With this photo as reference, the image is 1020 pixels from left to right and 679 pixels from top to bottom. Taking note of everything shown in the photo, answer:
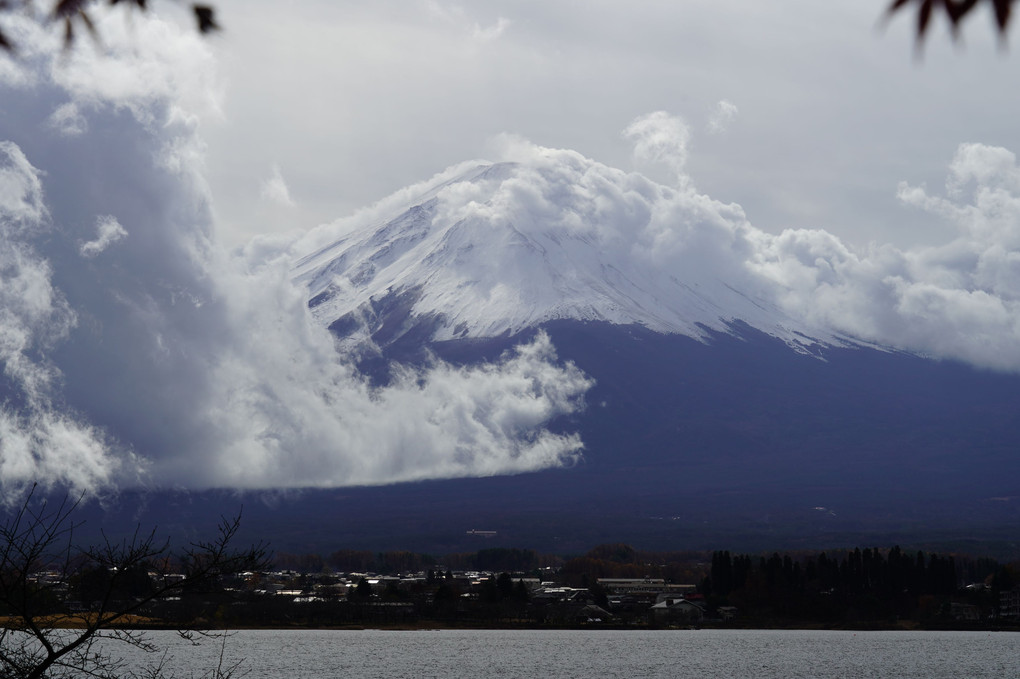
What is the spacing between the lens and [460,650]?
88.9 meters

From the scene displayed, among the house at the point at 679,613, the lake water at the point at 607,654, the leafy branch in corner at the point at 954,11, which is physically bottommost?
the lake water at the point at 607,654

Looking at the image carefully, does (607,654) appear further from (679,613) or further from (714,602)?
(679,613)

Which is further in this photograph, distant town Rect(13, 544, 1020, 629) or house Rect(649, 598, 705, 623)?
house Rect(649, 598, 705, 623)

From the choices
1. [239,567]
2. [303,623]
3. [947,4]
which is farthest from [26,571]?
[303,623]

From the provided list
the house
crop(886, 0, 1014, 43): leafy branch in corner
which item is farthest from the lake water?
crop(886, 0, 1014, 43): leafy branch in corner

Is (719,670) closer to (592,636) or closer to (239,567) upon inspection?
(592,636)

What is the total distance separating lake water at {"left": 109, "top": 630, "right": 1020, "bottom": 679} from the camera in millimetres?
68062

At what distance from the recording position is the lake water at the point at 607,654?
68.1 m

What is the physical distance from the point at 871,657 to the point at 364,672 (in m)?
35.6

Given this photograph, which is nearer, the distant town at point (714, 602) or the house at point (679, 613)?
the distant town at point (714, 602)

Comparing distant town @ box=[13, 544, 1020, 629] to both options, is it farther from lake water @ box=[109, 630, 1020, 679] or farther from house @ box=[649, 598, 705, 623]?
lake water @ box=[109, 630, 1020, 679]

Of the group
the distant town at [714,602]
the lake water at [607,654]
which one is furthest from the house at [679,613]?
the lake water at [607,654]

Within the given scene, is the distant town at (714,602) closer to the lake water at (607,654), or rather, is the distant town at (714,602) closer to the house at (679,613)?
the house at (679,613)

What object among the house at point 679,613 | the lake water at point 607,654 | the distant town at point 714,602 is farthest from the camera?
the house at point 679,613
